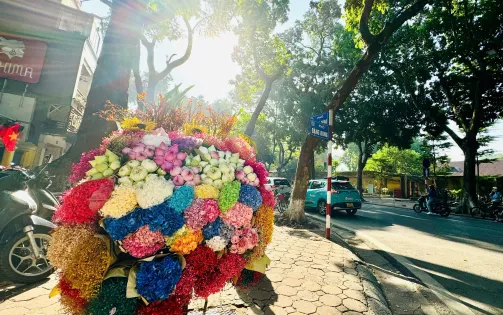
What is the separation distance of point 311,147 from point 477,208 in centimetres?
1174

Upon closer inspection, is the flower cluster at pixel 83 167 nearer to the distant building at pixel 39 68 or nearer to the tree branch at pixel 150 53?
the tree branch at pixel 150 53

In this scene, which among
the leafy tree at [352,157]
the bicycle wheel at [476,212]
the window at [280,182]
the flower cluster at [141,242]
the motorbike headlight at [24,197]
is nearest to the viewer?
the flower cluster at [141,242]

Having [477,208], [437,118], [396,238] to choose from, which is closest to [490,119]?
[437,118]

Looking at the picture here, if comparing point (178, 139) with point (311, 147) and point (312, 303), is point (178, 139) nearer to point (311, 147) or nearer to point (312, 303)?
point (312, 303)

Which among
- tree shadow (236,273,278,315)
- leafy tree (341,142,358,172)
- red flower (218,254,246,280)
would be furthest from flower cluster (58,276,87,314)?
leafy tree (341,142,358,172)

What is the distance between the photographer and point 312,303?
271cm

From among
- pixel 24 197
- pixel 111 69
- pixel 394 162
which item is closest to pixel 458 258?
pixel 24 197

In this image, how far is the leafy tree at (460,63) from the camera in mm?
12297

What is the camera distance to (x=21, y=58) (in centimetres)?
1391

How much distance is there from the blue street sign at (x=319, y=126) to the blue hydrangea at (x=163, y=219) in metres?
4.75

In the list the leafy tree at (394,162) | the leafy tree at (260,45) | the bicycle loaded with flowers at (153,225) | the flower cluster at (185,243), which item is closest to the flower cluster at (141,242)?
the bicycle loaded with flowers at (153,225)

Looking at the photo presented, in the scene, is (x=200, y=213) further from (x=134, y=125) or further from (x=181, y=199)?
(x=134, y=125)

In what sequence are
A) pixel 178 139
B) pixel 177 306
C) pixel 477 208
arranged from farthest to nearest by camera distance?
1. pixel 477 208
2. pixel 178 139
3. pixel 177 306

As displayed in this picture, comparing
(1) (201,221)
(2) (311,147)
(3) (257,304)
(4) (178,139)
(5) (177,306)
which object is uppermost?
(2) (311,147)
